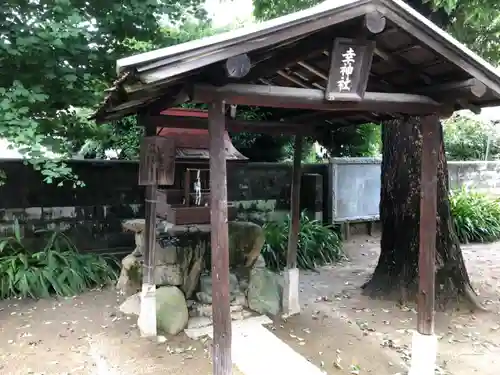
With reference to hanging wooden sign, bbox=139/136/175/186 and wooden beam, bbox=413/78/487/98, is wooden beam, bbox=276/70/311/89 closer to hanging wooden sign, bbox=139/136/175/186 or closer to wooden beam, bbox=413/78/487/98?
wooden beam, bbox=413/78/487/98

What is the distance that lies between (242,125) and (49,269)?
378 centimetres

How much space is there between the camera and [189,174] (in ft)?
17.2

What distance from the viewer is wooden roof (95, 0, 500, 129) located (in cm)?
304

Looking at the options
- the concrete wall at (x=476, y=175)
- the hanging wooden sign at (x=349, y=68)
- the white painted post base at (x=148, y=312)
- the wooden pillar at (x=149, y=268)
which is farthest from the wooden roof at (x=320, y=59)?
the concrete wall at (x=476, y=175)

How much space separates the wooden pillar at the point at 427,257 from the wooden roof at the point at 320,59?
0.46 meters

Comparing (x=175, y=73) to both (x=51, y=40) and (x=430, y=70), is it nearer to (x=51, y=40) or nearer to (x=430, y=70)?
(x=430, y=70)

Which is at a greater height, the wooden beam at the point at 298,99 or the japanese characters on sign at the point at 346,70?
the japanese characters on sign at the point at 346,70

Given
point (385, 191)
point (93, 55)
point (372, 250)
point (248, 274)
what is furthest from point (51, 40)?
point (372, 250)

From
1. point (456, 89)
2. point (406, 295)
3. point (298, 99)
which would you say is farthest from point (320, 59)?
point (406, 295)

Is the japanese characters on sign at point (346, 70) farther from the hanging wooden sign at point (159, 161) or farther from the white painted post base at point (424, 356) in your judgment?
the white painted post base at point (424, 356)

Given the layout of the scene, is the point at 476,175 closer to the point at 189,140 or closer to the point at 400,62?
the point at 400,62

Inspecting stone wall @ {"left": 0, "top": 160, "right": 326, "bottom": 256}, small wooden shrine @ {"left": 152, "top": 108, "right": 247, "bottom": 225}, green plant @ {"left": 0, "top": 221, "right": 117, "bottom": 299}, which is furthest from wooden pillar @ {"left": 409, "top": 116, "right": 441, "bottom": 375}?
green plant @ {"left": 0, "top": 221, "right": 117, "bottom": 299}

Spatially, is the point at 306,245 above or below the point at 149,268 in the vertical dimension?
below

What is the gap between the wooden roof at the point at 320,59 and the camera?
3035 mm
